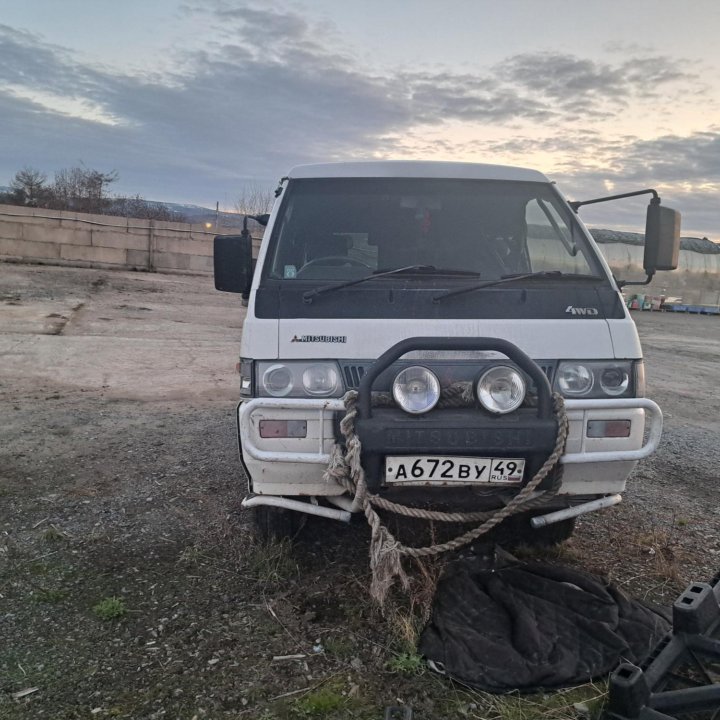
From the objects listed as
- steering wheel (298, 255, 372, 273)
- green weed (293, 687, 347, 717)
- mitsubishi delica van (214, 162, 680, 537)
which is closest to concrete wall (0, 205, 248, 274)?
mitsubishi delica van (214, 162, 680, 537)

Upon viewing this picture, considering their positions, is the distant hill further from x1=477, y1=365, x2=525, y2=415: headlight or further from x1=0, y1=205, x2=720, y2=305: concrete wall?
x1=477, y1=365, x2=525, y2=415: headlight

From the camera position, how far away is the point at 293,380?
2.94 m

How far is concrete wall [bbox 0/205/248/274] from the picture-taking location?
18.7 meters

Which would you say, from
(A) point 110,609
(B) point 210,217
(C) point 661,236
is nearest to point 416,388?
(A) point 110,609

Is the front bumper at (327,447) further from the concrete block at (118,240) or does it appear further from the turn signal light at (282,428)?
the concrete block at (118,240)

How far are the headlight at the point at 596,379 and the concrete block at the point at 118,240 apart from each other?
19046 millimetres

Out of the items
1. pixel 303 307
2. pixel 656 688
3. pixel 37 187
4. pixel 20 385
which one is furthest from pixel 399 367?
pixel 37 187

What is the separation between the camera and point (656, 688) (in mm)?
2268

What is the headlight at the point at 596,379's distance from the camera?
3.00 meters

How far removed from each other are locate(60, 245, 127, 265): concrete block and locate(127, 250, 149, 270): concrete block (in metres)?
0.15

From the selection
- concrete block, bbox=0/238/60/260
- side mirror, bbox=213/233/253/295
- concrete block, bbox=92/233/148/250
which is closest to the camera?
side mirror, bbox=213/233/253/295

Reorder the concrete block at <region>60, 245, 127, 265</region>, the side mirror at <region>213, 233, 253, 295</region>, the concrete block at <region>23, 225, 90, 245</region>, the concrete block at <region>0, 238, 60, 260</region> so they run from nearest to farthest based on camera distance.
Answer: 1. the side mirror at <region>213, 233, 253, 295</region>
2. the concrete block at <region>0, 238, 60, 260</region>
3. the concrete block at <region>23, 225, 90, 245</region>
4. the concrete block at <region>60, 245, 127, 265</region>

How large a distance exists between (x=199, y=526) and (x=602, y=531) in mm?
2470

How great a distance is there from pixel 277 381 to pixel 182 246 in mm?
18874
